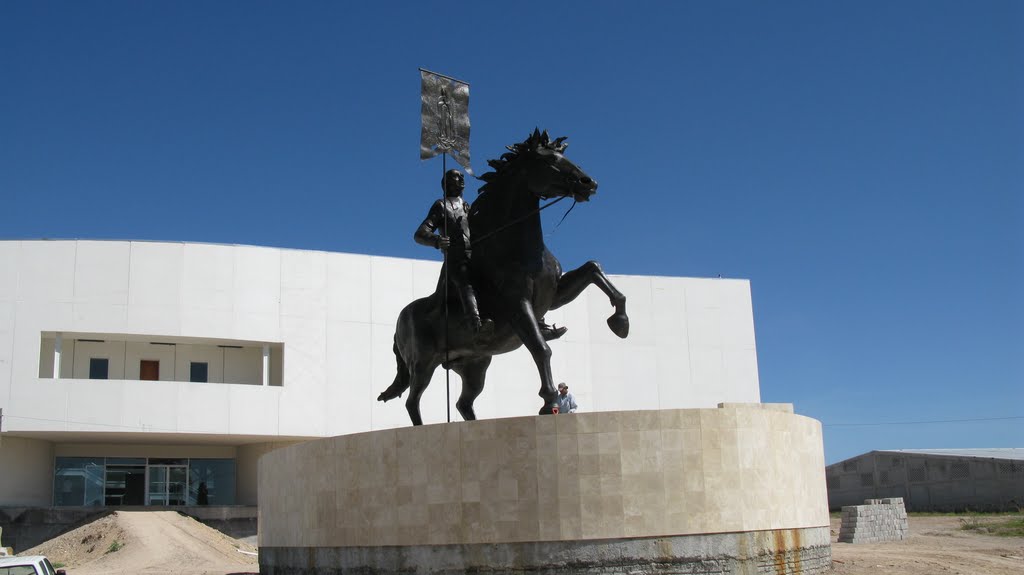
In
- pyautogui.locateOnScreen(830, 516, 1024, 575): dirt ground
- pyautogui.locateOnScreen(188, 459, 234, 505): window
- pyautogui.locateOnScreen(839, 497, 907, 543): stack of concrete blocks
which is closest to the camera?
pyautogui.locateOnScreen(830, 516, 1024, 575): dirt ground

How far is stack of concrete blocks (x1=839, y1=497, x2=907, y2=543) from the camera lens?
26.5 m

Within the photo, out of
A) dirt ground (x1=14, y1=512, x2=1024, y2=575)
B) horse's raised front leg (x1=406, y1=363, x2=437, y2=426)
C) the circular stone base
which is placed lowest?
dirt ground (x1=14, y1=512, x2=1024, y2=575)

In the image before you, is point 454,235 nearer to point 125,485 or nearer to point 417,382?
point 417,382

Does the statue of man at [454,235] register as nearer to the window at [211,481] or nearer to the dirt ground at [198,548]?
the dirt ground at [198,548]

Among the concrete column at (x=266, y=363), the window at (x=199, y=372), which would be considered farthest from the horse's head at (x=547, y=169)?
the window at (x=199, y=372)

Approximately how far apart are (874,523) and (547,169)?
19.0m

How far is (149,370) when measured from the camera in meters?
37.0

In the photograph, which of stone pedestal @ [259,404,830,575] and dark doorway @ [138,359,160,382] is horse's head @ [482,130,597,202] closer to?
stone pedestal @ [259,404,830,575]

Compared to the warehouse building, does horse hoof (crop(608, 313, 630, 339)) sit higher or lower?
higher

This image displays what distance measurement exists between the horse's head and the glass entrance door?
101ft

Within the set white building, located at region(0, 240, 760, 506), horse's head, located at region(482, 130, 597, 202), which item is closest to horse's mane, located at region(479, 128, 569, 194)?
horse's head, located at region(482, 130, 597, 202)

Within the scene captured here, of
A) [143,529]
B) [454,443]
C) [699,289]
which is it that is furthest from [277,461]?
[699,289]

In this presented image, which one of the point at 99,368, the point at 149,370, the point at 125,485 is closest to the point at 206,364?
the point at 149,370

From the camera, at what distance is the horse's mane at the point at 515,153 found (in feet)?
40.0
